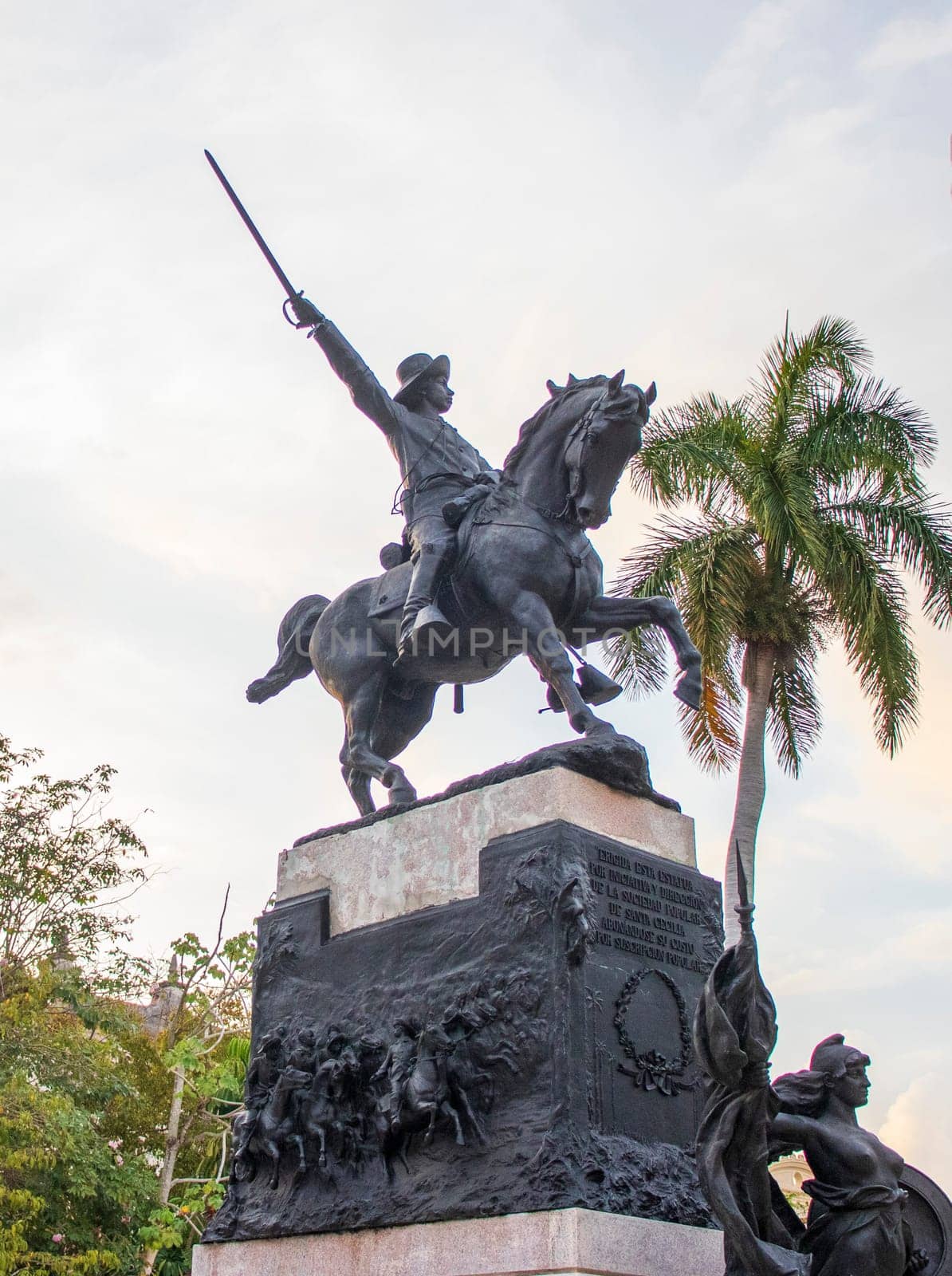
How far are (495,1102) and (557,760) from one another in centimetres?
185

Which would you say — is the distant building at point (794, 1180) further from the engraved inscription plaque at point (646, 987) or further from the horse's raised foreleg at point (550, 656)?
the horse's raised foreleg at point (550, 656)

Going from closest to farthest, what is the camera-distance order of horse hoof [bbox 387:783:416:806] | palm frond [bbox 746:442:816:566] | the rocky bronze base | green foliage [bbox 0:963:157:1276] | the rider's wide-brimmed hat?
the rocky bronze base
horse hoof [bbox 387:783:416:806]
the rider's wide-brimmed hat
green foliage [bbox 0:963:157:1276]
palm frond [bbox 746:442:816:566]

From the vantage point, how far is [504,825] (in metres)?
7.81

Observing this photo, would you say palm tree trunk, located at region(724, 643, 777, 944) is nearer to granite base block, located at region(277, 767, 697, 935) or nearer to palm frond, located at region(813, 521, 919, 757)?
palm frond, located at region(813, 521, 919, 757)

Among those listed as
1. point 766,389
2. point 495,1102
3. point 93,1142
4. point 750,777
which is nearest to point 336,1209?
point 495,1102

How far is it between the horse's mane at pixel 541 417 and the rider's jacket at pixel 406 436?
0.56 meters

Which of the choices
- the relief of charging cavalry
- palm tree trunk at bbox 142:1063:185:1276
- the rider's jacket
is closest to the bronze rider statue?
the rider's jacket

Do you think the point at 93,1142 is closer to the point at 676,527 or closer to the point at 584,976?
the point at 676,527

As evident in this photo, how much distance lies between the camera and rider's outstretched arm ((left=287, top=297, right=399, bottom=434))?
978 centimetres

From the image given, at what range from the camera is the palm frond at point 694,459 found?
61.8 feet

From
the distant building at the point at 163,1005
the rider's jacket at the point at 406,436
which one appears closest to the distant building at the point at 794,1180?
the rider's jacket at the point at 406,436

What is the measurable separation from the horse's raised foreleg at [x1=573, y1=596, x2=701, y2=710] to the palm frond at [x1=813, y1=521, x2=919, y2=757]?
9575 mm

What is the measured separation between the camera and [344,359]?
9.80 meters

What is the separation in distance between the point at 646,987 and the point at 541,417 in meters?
3.72
